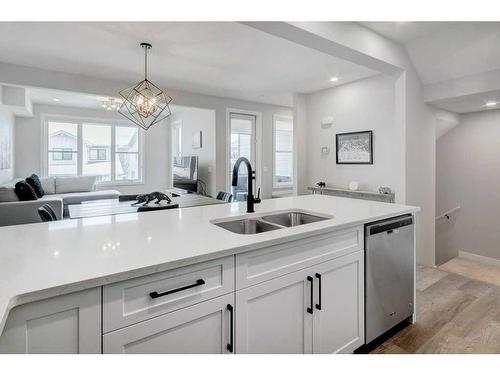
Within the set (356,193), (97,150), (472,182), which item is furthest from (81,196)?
(472,182)

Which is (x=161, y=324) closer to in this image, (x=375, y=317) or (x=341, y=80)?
(x=375, y=317)

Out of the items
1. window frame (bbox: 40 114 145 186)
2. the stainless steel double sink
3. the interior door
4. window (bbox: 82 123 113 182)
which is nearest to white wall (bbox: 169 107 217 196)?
the interior door

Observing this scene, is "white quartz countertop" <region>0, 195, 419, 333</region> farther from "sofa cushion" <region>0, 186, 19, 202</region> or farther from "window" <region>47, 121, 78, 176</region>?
"window" <region>47, 121, 78, 176</region>

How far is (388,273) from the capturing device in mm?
1810

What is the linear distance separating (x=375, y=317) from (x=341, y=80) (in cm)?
347

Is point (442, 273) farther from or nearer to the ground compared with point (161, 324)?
nearer to the ground

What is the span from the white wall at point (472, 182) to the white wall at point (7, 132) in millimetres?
7448

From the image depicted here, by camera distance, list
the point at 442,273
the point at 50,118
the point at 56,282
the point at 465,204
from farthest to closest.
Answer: the point at 50,118
the point at 465,204
the point at 442,273
the point at 56,282

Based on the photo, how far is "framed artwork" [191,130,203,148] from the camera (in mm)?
6090

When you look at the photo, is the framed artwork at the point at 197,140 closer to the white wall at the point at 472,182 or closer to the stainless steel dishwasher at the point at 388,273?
the white wall at the point at 472,182
